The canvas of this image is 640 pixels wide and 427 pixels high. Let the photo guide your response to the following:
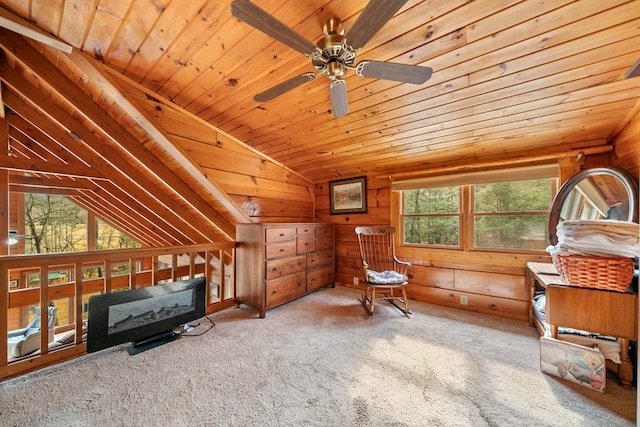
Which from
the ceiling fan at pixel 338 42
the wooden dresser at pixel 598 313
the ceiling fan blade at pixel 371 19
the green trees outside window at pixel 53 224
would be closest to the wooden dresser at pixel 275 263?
the ceiling fan at pixel 338 42

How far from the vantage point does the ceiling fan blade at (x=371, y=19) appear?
861 millimetres

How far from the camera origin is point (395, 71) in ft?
3.98

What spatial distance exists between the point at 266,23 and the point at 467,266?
302cm

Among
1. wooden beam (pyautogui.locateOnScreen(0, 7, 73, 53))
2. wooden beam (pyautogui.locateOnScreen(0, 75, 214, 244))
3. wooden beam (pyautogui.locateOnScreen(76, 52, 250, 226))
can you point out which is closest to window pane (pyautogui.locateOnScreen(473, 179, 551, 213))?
wooden beam (pyautogui.locateOnScreen(76, 52, 250, 226))

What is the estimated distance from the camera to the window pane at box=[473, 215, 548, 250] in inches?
96.9

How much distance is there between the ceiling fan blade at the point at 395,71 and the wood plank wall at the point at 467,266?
5.87 ft

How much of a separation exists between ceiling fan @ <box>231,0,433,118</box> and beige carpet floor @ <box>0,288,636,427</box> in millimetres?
1856

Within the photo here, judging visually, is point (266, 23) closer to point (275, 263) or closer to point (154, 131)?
point (154, 131)

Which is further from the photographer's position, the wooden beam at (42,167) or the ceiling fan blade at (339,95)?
the wooden beam at (42,167)

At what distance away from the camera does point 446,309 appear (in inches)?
110

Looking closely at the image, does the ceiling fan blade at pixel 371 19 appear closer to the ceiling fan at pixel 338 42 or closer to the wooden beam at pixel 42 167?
the ceiling fan at pixel 338 42

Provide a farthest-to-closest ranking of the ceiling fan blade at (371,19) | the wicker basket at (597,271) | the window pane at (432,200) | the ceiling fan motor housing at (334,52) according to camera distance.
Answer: the window pane at (432,200) < the wicker basket at (597,271) < the ceiling fan motor housing at (334,52) < the ceiling fan blade at (371,19)

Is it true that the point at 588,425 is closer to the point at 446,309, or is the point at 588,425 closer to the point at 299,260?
the point at 446,309

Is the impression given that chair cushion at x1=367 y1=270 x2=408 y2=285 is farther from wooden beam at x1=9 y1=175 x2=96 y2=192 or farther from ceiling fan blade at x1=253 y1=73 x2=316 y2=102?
wooden beam at x1=9 y1=175 x2=96 y2=192
